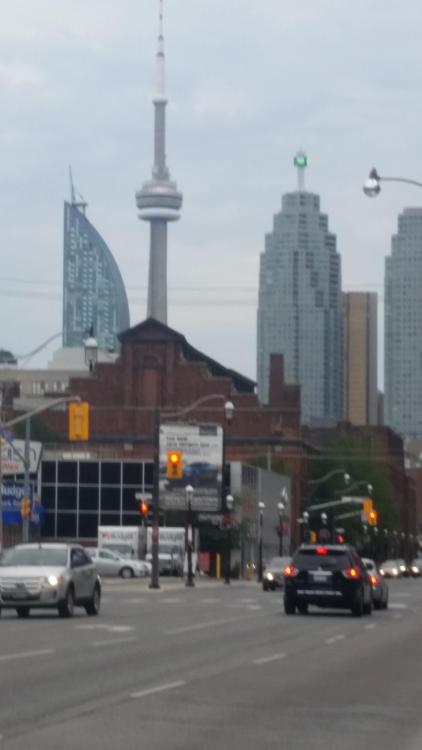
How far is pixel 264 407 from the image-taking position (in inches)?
4884

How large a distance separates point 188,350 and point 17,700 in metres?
112

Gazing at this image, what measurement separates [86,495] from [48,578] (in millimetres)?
71165

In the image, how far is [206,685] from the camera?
19.0m

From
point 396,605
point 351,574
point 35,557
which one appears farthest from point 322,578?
point 396,605

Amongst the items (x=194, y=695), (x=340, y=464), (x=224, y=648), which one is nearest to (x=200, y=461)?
(x=340, y=464)

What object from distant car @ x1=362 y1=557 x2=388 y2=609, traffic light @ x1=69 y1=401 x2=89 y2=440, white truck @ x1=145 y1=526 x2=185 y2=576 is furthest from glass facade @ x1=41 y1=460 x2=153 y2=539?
distant car @ x1=362 y1=557 x2=388 y2=609

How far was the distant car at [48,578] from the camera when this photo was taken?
108 feet

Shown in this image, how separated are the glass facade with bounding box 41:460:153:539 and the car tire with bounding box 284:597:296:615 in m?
64.5

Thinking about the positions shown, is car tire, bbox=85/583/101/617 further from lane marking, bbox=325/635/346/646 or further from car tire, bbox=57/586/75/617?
lane marking, bbox=325/635/346/646

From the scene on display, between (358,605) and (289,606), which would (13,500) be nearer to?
(289,606)

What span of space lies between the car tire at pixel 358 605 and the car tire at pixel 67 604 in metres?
7.83

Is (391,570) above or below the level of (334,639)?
above

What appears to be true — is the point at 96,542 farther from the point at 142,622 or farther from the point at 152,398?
the point at 142,622

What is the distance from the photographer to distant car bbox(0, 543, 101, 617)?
33.0 meters
